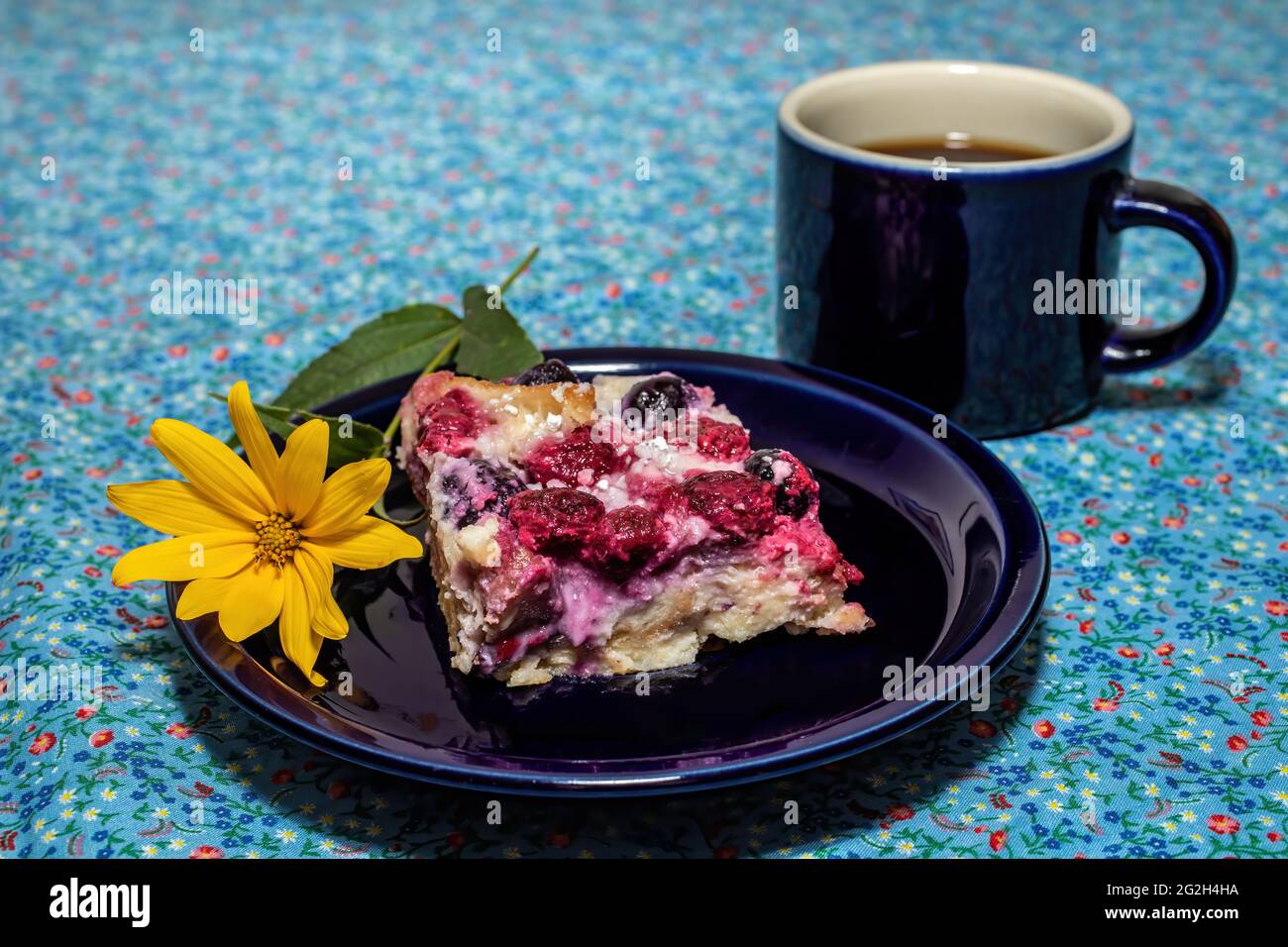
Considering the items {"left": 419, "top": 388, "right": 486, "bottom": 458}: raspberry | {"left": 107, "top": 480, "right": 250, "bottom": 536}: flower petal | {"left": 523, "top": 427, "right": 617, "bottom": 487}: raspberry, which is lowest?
{"left": 107, "top": 480, "right": 250, "bottom": 536}: flower petal

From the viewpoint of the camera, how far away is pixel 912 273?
171cm

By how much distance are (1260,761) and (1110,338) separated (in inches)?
28.8

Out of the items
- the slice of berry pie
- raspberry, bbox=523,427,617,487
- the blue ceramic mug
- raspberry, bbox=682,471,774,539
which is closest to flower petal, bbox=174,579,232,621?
the slice of berry pie

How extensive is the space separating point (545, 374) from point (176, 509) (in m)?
0.43

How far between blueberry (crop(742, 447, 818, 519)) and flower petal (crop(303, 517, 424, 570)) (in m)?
0.35

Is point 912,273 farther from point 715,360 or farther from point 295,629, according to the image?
point 295,629

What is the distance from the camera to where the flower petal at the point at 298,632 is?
4.16 feet

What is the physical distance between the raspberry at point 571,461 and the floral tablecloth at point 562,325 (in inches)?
13.0

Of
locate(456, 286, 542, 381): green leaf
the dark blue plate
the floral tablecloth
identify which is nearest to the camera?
the dark blue plate

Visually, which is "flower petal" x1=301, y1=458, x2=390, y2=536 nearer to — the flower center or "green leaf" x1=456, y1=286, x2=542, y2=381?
the flower center

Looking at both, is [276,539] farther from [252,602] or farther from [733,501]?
[733,501]

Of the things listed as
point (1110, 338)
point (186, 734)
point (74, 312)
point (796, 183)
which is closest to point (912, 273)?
point (796, 183)

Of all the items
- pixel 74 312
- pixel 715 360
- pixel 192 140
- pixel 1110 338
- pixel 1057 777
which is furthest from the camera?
pixel 192 140

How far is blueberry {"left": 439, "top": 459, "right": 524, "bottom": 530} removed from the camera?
1.35m
